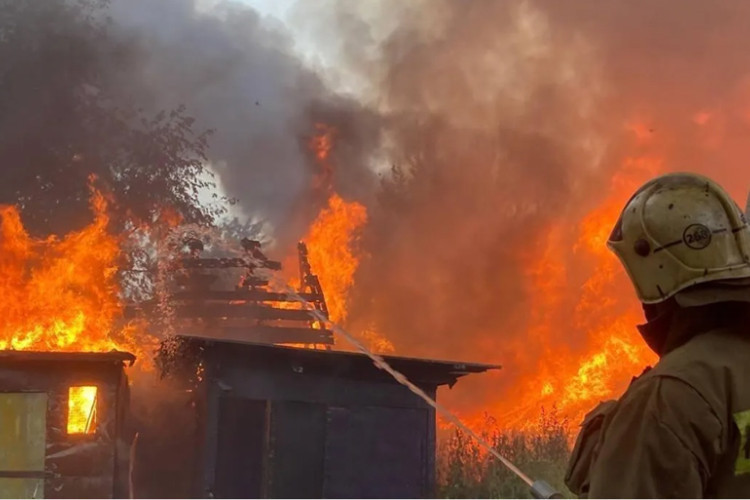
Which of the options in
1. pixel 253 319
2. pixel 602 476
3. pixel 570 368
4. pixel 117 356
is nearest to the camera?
pixel 602 476

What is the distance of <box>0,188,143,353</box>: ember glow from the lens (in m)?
15.0

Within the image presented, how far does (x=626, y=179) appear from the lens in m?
19.2

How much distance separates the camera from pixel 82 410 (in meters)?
11.0

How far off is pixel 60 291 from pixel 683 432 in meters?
16.2

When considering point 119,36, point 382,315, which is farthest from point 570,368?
point 119,36

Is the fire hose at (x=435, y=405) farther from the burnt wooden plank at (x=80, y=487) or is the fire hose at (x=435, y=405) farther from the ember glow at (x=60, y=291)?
the burnt wooden plank at (x=80, y=487)

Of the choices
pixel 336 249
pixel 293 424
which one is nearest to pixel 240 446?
pixel 293 424

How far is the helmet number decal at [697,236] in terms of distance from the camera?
2.19m

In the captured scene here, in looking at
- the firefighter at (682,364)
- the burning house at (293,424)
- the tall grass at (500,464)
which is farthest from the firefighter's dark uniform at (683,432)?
the tall grass at (500,464)

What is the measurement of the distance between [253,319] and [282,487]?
5.39 meters

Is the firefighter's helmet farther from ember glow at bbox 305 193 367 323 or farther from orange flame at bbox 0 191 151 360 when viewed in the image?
ember glow at bbox 305 193 367 323

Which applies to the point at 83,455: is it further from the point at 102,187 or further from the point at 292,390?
the point at 102,187

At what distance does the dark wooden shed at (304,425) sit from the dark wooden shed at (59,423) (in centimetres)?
135

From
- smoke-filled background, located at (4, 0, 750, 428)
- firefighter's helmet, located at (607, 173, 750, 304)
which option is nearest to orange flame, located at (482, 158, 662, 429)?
smoke-filled background, located at (4, 0, 750, 428)
